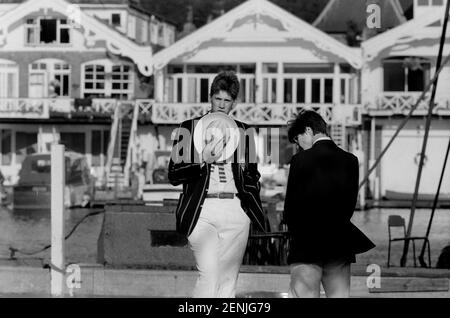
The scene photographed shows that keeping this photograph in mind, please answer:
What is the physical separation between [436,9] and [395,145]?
314cm

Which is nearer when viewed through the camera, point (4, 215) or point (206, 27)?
point (4, 215)

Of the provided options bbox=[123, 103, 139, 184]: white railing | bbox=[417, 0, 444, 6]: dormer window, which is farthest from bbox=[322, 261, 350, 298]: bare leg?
bbox=[417, 0, 444, 6]: dormer window

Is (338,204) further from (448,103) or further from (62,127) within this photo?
(448,103)

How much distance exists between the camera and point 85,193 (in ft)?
77.9

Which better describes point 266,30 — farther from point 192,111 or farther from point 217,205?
point 217,205

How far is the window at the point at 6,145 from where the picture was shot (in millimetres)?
19859

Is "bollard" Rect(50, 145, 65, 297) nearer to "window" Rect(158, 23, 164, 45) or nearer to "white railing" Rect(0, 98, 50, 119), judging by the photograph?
"white railing" Rect(0, 98, 50, 119)

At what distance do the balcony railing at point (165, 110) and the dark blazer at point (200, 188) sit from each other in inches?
435

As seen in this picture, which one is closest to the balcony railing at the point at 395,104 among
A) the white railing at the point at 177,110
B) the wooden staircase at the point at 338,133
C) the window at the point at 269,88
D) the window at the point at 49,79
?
the white railing at the point at 177,110

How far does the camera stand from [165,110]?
26531 mm

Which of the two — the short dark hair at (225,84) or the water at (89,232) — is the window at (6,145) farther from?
the short dark hair at (225,84)

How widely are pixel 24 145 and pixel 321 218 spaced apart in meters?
13.8

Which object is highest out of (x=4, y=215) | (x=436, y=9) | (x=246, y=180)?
(x=436, y=9)

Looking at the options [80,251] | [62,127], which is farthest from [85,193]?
[80,251]
